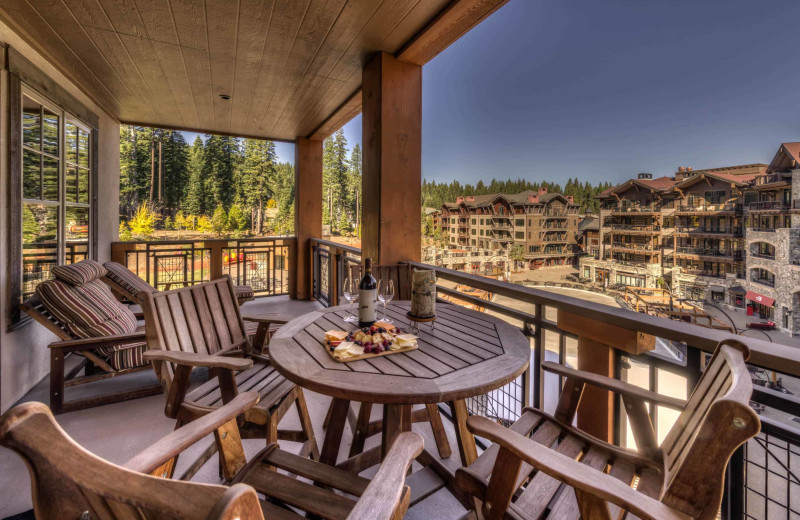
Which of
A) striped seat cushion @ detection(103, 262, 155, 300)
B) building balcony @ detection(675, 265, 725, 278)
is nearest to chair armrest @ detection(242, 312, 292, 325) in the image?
striped seat cushion @ detection(103, 262, 155, 300)

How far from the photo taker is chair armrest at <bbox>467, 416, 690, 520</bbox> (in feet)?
2.20

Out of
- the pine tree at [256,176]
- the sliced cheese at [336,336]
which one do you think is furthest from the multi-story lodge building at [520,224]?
the pine tree at [256,176]

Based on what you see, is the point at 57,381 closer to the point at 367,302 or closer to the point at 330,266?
the point at 367,302

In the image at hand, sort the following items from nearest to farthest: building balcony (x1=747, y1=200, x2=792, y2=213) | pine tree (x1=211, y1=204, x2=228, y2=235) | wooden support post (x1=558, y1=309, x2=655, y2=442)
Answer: wooden support post (x1=558, y1=309, x2=655, y2=442), building balcony (x1=747, y1=200, x2=792, y2=213), pine tree (x1=211, y1=204, x2=228, y2=235)

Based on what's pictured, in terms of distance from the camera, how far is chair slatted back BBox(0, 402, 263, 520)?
0.45 m

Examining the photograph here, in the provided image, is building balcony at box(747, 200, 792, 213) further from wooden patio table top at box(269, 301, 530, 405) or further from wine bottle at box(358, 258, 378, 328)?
wine bottle at box(358, 258, 378, 328)

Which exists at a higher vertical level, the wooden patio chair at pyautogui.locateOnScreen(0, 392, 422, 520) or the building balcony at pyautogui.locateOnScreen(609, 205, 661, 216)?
the building balcony at pyautogui.locateOnScreen(609, 205, 661, 216)

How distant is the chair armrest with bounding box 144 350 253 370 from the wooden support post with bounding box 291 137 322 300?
4255 millimetres

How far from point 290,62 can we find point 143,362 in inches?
104

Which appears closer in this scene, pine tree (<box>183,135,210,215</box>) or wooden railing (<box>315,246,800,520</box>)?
wooden railing (<box>315,246,800,520</box>)

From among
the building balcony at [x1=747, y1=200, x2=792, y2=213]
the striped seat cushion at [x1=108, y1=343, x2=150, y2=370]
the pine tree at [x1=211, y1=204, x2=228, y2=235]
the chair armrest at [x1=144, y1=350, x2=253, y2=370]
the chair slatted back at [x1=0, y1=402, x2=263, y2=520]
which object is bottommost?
the striped seat cushion at [x1=108, y1=343, x2=150, y2=370]

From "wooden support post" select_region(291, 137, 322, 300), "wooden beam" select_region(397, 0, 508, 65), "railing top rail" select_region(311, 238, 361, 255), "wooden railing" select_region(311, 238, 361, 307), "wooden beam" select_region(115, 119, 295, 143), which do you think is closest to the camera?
"wooden beam" select_region(397, 0, 508, 65)

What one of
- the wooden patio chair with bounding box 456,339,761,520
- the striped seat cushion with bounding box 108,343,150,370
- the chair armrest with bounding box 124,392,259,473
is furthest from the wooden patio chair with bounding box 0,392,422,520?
the striped seat cushion with bounding box 108,343,150,370

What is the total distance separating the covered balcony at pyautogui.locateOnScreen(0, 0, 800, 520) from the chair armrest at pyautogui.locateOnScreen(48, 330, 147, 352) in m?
0.11
